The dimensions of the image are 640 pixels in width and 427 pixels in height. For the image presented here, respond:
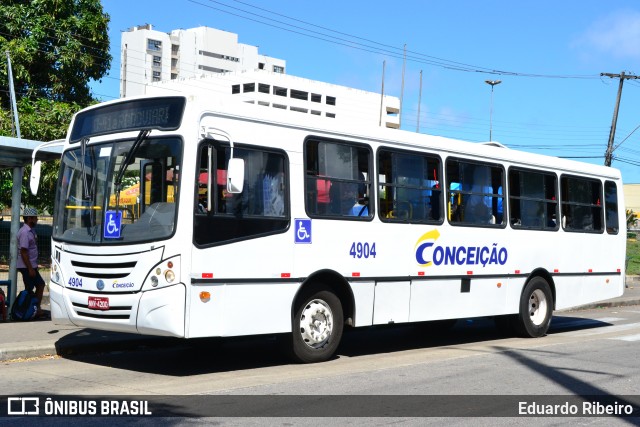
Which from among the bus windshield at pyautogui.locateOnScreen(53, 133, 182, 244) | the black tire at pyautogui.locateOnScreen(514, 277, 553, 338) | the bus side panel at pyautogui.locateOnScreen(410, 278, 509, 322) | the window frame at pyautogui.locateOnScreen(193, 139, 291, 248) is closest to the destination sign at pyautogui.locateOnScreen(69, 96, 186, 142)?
the bus windshield at pyautogui.locateOnScreen(53, 133, 182, 244)

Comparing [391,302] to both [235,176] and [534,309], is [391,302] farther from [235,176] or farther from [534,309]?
[534,309]

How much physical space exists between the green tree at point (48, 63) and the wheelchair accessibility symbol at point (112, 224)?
16017 mm

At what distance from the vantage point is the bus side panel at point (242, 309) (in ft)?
30.6

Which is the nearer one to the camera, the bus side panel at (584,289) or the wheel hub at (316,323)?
the wheel hub at (316,323)

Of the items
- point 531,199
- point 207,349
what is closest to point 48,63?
point 207,349

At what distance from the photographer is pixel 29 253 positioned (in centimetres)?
1377

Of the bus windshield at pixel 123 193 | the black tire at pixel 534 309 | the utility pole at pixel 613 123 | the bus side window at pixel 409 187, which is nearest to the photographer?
the bus windshield at pixel 123 193

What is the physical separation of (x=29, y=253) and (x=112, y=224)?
4.75 metres

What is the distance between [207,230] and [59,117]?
17.8 metres

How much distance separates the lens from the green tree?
25.4 meters

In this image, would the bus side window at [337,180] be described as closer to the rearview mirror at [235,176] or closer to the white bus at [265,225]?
the white bus at [265,225]

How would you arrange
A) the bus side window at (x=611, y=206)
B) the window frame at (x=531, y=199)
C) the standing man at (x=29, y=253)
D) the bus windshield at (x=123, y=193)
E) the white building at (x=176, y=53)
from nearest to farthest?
the bus windshield at (x=123, y=193), the standing man at (x=29, y=253), the window frame at (x=531, y=199), the bus side window at (x=611, y=206), the white building at (x=176, y=53)

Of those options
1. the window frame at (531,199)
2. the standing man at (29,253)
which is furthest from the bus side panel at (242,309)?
the standing man at (29,253)

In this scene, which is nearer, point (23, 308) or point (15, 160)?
point (15, 160)
